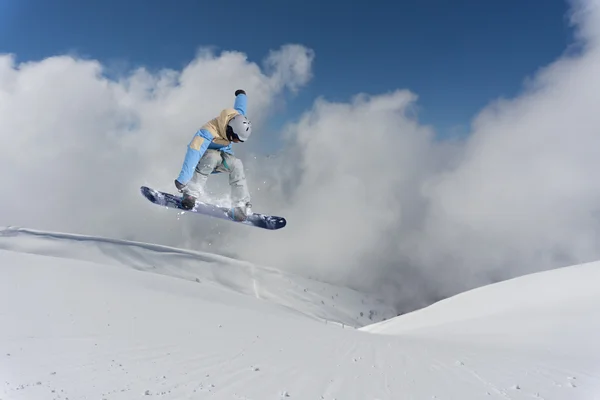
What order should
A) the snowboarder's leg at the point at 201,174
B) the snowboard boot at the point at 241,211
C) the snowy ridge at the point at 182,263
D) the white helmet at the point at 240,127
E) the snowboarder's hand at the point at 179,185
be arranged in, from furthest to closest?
1. the snowy ridge at the point at 182,263
2. the snowboard boot at the point at 241,211
3. the snowboarder's leg at the point at 201,174
4. the snowboarder's hand at the point at 179,185
5. the white helmet at the point at 240,127

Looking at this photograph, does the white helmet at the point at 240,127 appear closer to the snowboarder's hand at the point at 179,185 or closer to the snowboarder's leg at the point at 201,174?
the snowboarder's leg at the point at 201,174

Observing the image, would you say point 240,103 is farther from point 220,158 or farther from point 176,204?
point 176,204

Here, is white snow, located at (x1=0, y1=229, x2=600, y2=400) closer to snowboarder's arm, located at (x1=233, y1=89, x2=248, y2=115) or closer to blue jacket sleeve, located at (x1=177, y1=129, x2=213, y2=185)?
blue jacket sleeve, located at (x1=177, y1=129, x2=213, y2=185)

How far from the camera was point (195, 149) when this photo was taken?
6.27 metres

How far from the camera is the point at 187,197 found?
7195mm

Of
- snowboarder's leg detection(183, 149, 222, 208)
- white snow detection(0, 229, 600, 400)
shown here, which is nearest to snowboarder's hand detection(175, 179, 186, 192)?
snowboarder's leg detection(183, 149, 222, 208)

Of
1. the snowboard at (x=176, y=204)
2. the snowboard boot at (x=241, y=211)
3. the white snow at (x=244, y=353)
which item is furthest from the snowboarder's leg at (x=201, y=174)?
the white snow at (x=244, y=353)

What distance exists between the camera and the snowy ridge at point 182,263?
91938mm

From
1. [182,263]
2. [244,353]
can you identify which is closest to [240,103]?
[244,353]

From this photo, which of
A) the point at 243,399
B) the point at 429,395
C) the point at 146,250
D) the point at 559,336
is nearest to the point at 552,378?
the point at 429,395

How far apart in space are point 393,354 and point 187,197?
629 cm

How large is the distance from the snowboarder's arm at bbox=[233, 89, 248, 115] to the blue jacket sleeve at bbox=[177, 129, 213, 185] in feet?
3.68

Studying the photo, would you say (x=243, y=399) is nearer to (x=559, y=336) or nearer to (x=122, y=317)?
(x=122, y=317)

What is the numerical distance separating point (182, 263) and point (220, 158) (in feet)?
424
